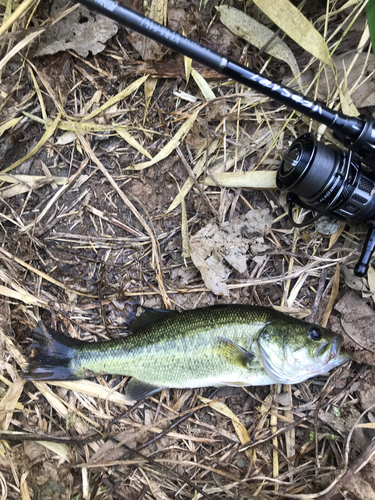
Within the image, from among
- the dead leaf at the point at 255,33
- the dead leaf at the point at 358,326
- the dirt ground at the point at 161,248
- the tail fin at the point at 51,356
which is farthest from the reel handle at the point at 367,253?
the tail fin at the point at 51,356

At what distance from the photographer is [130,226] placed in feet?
11.0

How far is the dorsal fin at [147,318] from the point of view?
10.4 ft

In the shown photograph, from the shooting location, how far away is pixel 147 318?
318 cm

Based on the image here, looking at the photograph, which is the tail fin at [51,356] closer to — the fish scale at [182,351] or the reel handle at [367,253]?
the fish scale at [182,351]

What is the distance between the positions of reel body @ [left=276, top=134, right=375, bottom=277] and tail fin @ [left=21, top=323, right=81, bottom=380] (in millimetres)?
2414

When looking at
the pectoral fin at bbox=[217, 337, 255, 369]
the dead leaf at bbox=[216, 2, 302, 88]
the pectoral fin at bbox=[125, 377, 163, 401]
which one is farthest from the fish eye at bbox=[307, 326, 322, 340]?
the dead leaf at bbox=[216, 2, 302, 88]

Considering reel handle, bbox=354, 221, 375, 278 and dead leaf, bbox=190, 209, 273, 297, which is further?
dead leaf, bbox=190, 209, 273, 297

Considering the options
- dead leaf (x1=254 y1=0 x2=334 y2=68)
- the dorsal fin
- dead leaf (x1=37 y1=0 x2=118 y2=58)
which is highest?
dead leaf (x1=254 y1=0 x2=334 y2=68)

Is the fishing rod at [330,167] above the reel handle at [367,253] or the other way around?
above

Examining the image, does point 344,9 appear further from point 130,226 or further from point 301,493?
point 301,493

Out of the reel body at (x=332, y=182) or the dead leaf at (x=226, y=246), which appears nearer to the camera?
the reel body at (x=332, y=182)

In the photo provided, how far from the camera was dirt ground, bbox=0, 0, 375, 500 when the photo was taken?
312 cm

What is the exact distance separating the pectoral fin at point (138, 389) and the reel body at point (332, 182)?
2.06 meters

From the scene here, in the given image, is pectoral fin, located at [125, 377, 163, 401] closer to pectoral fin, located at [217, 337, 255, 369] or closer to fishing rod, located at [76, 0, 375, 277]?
pectoral fin, located at [217, 337, 255, 369]
